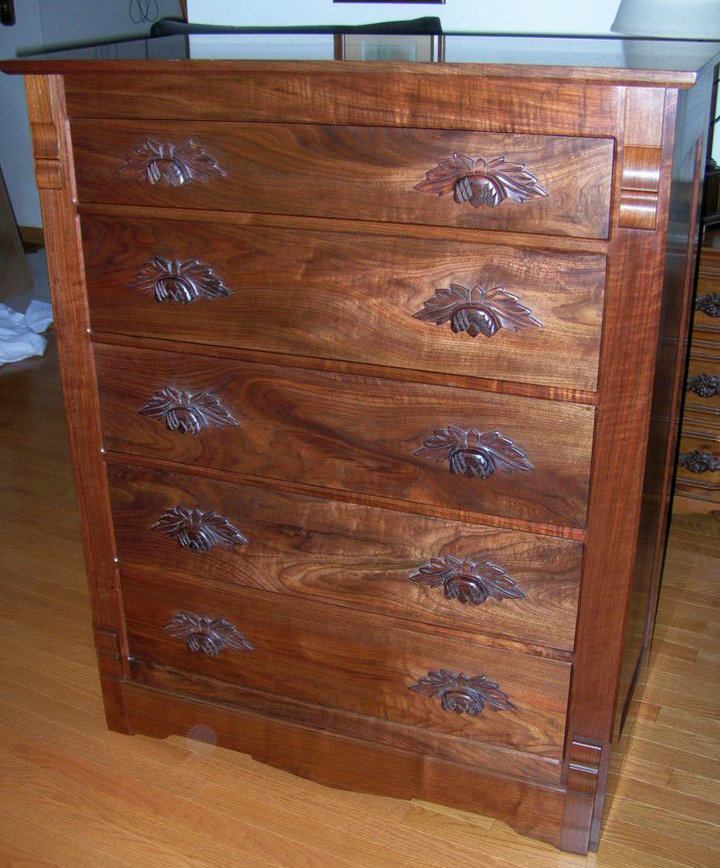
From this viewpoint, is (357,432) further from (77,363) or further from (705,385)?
(705,385)

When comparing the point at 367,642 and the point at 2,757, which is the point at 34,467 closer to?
the point at 2,757

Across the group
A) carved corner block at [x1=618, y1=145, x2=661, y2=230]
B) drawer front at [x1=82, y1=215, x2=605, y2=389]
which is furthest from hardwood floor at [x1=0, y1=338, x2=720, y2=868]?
carved corner block at [x1=618, y1=145, x2=661, y2=230]

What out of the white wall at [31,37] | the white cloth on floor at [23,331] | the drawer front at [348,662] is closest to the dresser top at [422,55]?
the drawer front at [348,662]

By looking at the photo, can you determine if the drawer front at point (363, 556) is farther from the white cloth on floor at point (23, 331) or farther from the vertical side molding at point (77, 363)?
the white cloth on floor at point (23, 331)

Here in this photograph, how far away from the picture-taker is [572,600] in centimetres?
130

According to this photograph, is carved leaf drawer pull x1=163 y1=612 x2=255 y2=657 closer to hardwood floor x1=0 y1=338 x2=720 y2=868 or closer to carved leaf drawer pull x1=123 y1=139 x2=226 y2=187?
hardwood floor x1=0 y1=338 x2=720 y2=868

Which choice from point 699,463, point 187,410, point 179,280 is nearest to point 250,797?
point 187,410

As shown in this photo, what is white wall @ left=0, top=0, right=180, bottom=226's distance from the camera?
4.85 m

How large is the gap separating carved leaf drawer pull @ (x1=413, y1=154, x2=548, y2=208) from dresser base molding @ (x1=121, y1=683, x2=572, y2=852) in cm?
81

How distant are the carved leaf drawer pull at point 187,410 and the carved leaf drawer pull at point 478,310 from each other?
35 cm

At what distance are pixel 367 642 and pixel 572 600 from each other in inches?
12.2

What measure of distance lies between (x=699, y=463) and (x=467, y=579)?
1.10 m

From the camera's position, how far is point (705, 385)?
218 cm

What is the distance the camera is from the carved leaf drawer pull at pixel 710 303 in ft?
6.87
